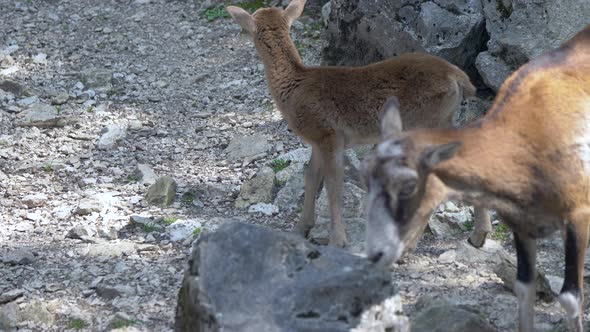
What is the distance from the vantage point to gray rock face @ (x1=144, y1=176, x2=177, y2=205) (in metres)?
9.50

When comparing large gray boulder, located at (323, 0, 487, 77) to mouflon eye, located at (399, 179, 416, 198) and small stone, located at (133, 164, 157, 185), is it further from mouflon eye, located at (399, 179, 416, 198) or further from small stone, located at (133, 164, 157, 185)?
mouflon eye, located at (399, 179, 416, 198)

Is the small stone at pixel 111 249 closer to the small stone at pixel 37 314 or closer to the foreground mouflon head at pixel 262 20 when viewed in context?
the small stone at pixel 37 314

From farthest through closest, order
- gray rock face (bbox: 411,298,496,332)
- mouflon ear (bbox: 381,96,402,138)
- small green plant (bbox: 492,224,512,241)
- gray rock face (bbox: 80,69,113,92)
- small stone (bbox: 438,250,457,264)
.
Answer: gray rock face (bbox: 80,69,113,92) → small green plant (bbox: 492,224,512,241) → small stone (bbox: 438,250,457,264) → gray rock face (bbox: 411,298,496,332) → mouflon ear (bbox: 381,96,402,138)

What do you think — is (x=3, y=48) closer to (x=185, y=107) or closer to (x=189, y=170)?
(x=185, y=107)

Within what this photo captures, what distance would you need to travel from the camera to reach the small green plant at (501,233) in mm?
8633

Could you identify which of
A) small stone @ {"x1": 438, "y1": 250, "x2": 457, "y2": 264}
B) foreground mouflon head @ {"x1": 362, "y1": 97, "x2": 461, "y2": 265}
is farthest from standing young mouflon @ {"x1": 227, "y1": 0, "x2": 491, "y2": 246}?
foreground mouflon head @ {"x1": 362, "y1": 97, "x2": 461, "y2": 265}

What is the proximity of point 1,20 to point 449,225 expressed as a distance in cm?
868

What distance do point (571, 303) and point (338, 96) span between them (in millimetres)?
3183

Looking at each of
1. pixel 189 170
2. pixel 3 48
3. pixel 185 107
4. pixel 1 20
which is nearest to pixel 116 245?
pixel 189 170

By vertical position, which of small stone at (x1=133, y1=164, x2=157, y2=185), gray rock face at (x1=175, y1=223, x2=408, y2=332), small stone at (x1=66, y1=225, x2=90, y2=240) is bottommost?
small stone at (x1=133, y1=164, x2=157, y2=185)

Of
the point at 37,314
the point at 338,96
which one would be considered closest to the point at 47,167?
the point at 37,314

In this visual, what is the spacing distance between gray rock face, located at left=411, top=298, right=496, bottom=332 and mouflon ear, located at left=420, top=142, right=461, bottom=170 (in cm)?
131

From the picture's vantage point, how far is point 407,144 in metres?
5.71

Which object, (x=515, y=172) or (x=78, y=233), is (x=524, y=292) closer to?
(x=515, y=172)
